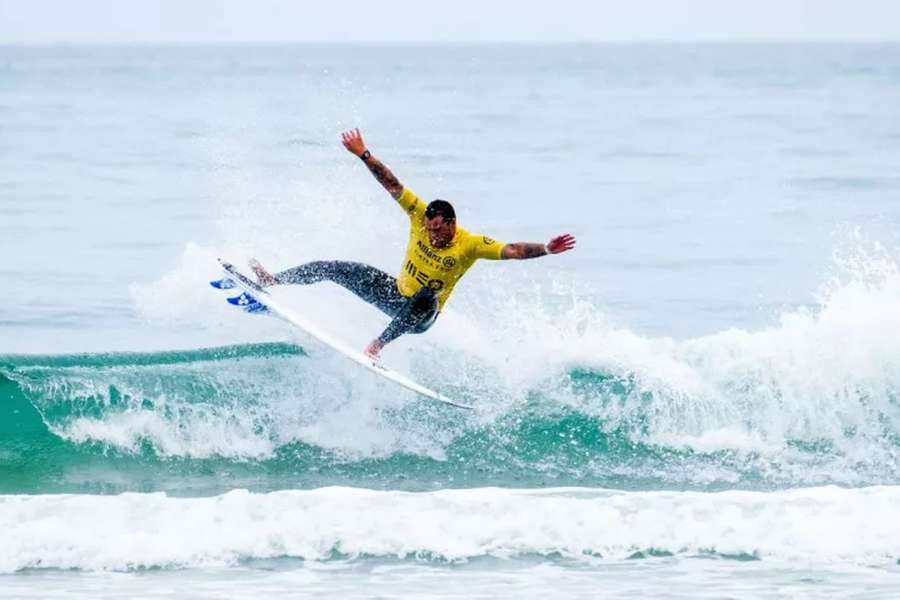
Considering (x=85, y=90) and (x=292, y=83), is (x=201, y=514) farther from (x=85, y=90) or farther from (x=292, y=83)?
(x=292, y=83)

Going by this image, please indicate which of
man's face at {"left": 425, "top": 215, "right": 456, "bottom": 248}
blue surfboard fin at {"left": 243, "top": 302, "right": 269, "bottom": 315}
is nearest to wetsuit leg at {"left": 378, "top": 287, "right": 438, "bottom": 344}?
man's face at {"left": 425, "top": 215, "right": 456, "bottom": 248}

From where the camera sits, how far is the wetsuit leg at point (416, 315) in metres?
12.1

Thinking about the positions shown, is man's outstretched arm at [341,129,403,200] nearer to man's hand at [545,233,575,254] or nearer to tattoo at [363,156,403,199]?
tattoo at [363,156,403,199]

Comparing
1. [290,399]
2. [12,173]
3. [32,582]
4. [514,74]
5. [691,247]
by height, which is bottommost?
[32,582]

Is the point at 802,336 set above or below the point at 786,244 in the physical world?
below

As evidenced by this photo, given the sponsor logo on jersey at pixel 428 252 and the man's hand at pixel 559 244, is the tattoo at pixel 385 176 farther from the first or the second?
the man's hand at pixel 559 244

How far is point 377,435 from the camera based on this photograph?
44.8 ft

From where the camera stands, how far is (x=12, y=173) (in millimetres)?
34219

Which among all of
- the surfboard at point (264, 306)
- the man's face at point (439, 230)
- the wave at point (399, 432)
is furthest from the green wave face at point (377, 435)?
the man's face at point (439, 230)

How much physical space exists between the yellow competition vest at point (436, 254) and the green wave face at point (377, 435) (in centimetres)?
183

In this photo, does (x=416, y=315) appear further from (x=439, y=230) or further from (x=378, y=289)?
(x=439, y=230)

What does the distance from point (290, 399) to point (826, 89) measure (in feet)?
222

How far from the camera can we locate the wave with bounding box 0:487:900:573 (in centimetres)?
1105

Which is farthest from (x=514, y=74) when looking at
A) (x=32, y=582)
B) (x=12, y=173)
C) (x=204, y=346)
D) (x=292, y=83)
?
(x=32, y=582)
